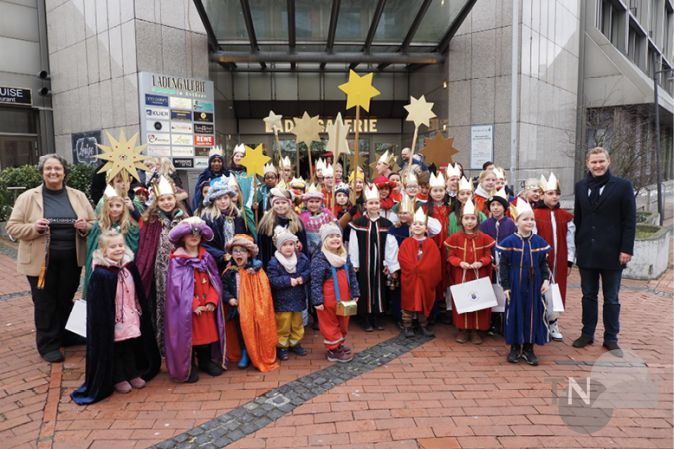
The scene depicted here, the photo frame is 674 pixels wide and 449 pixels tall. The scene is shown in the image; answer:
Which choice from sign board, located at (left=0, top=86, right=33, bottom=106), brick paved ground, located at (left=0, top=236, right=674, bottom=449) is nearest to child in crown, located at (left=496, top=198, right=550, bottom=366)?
brick paved ground, located at (left=0, top=236, right=674, bottom=449)

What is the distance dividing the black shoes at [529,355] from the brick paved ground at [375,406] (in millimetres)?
77

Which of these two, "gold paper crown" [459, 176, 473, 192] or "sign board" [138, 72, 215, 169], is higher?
"sign board" [138, 72, 215, 169]

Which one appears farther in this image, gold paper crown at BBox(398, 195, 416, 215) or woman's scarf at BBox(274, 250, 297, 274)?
gold paper crown at BBox(398, 195, 416, 215)

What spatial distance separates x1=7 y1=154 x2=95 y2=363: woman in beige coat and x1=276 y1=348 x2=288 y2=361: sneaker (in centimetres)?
221

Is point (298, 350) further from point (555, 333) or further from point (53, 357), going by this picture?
point (555, 333)

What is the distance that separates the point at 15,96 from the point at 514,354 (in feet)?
54.2

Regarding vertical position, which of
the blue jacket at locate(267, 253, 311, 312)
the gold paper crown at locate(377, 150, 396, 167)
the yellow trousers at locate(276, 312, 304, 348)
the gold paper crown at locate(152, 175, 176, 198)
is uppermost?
the gold paper crown at locate(377, 150, 396, 167)

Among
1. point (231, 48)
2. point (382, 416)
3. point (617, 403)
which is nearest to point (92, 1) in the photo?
point (231, 48)

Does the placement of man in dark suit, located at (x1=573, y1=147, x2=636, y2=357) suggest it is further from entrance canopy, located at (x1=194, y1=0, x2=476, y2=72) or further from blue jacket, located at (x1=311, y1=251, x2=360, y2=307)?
entrance canopy, located at (x1=194, y1=0, x2=476, y2=72)

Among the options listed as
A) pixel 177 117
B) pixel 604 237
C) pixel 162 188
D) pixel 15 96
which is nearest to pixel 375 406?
pixel 162 188

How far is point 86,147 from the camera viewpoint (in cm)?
1376

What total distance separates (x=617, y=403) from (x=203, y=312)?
367 centimetres

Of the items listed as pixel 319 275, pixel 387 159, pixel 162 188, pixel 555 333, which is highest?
pixel 387 159

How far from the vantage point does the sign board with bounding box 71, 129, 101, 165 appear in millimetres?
13383
